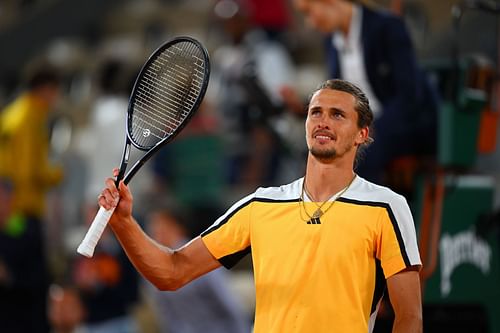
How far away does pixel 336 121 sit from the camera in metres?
4.12

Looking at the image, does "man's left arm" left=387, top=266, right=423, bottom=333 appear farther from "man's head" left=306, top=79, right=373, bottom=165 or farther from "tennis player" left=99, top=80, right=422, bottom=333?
"man's head" left=306, top=79, right=373, bottom=165

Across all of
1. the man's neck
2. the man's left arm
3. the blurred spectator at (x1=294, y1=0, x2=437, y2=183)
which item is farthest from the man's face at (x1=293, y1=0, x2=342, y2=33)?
the man's left arm

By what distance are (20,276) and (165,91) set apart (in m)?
4.43

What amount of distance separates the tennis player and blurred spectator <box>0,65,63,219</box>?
17.1 feet

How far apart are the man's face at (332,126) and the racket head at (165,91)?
431 millimetres

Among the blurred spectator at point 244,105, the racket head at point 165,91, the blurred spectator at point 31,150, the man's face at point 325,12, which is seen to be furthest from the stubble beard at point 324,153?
the blurred spectator at point 31,150

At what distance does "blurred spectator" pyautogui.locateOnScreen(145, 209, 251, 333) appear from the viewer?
7988mm

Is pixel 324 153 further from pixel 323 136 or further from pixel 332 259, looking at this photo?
pixel 332 259

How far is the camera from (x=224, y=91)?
32.0ft

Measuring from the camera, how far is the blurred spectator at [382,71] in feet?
19.1

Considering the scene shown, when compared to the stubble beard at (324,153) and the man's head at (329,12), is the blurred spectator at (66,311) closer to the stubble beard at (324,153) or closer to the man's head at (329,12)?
the man's head at (329,12)

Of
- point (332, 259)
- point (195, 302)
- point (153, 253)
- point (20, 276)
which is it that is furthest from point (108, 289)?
point (332, 259)

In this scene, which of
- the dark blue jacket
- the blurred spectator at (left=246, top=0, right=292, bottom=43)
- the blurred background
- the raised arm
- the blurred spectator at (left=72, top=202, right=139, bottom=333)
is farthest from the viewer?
the blurred spectator at (left=246, top=0, right=292, bottom=43)

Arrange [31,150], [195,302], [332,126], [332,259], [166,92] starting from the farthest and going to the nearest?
[31,150], [195,302], [166,92], [332,126], [332,259]
